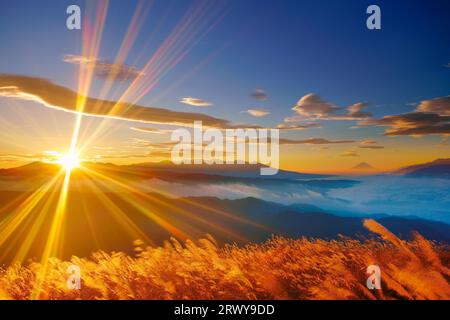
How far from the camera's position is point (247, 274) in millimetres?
5859

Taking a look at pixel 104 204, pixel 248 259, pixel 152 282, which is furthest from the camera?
pixel 104 204

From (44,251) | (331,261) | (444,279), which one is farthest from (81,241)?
(444,279)

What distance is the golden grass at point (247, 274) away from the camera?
17.7 feet

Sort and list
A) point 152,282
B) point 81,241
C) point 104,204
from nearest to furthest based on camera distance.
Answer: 1. point 152,282
2. point 81,241
3. point 104,204

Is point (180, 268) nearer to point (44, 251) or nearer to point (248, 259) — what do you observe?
point (248, 259)

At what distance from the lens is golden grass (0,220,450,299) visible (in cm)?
541

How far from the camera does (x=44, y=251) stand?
7.38 metres

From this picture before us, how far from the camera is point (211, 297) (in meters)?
5.59

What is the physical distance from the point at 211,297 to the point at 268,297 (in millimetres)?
888
